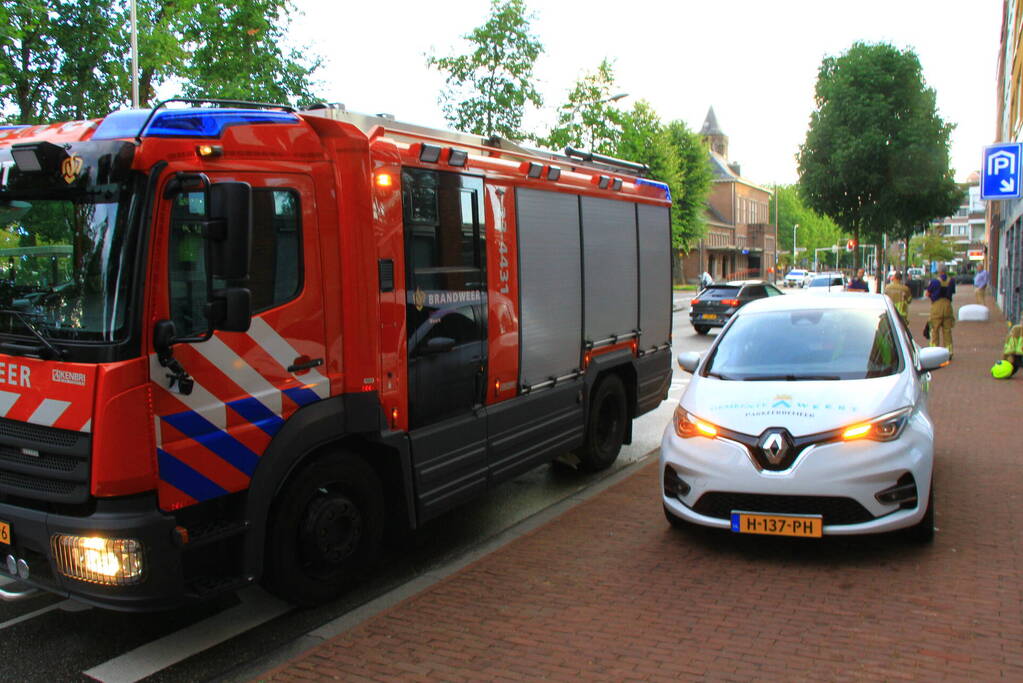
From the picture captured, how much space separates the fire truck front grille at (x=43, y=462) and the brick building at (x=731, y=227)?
276 feet

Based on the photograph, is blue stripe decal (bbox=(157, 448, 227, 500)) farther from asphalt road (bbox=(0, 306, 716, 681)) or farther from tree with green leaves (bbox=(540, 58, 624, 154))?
tree with green leaves (bbox=(540, 58, 624, 154))

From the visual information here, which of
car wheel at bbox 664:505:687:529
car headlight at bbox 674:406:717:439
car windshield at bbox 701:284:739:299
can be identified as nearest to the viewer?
car headlight at bbox 674:406:717:439

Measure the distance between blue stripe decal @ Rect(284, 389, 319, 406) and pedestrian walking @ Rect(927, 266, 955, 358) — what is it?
46.5 feet

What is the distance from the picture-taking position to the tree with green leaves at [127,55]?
18562 mm

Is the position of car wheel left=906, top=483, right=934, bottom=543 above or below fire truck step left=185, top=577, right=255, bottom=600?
below

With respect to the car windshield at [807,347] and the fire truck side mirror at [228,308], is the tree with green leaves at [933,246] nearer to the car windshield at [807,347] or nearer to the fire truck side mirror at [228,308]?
the car windshield at [807,347]

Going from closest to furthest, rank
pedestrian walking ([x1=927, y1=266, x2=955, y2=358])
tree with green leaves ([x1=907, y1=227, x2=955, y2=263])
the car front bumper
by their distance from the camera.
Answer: the car front bumper
pedestrian walking ([x1=927, y1=266, x2=955, y2=358])
tree with green leaves ([x1=907, y1=227, x2=955, y2=263])

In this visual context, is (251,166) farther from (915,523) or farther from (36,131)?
(915,523)

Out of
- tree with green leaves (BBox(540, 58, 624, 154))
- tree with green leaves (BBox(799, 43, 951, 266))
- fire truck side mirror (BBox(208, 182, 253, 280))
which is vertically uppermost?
tree with green leaves (BBox(540, 58, 624, 154))

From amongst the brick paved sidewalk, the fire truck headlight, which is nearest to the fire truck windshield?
the fire truck headlight

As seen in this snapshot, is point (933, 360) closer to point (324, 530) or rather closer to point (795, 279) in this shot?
point (324, 530)

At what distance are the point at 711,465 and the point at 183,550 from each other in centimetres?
313

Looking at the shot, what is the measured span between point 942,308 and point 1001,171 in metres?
2.61

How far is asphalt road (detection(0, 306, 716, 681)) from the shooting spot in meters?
4.11
